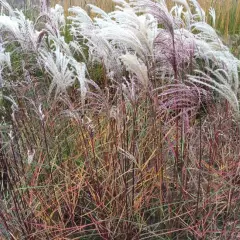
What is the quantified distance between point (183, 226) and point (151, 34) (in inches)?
38.1

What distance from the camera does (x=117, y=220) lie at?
2389 mm

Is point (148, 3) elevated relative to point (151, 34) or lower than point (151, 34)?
elevated

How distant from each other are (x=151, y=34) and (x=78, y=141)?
93 cm

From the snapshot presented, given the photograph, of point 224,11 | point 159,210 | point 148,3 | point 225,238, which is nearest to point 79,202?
point 159,210

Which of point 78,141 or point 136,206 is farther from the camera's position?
point 78,141

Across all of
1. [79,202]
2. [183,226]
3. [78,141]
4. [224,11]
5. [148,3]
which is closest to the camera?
[148,3]

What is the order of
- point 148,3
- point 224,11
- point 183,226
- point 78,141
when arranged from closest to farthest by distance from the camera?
point 148,3 < point 183,226 < point 78,141 < point 224,11

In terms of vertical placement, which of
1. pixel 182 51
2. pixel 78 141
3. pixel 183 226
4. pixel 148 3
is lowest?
pixel 183 226

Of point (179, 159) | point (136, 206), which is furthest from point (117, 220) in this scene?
point (179, 159)

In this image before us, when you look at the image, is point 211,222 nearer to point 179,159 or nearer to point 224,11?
point 179,159

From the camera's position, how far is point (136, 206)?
239cm

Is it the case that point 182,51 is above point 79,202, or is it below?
above

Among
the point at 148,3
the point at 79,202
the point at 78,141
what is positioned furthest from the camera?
the point at 78,141

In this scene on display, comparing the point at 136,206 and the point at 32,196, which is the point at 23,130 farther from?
the point at 136,206
